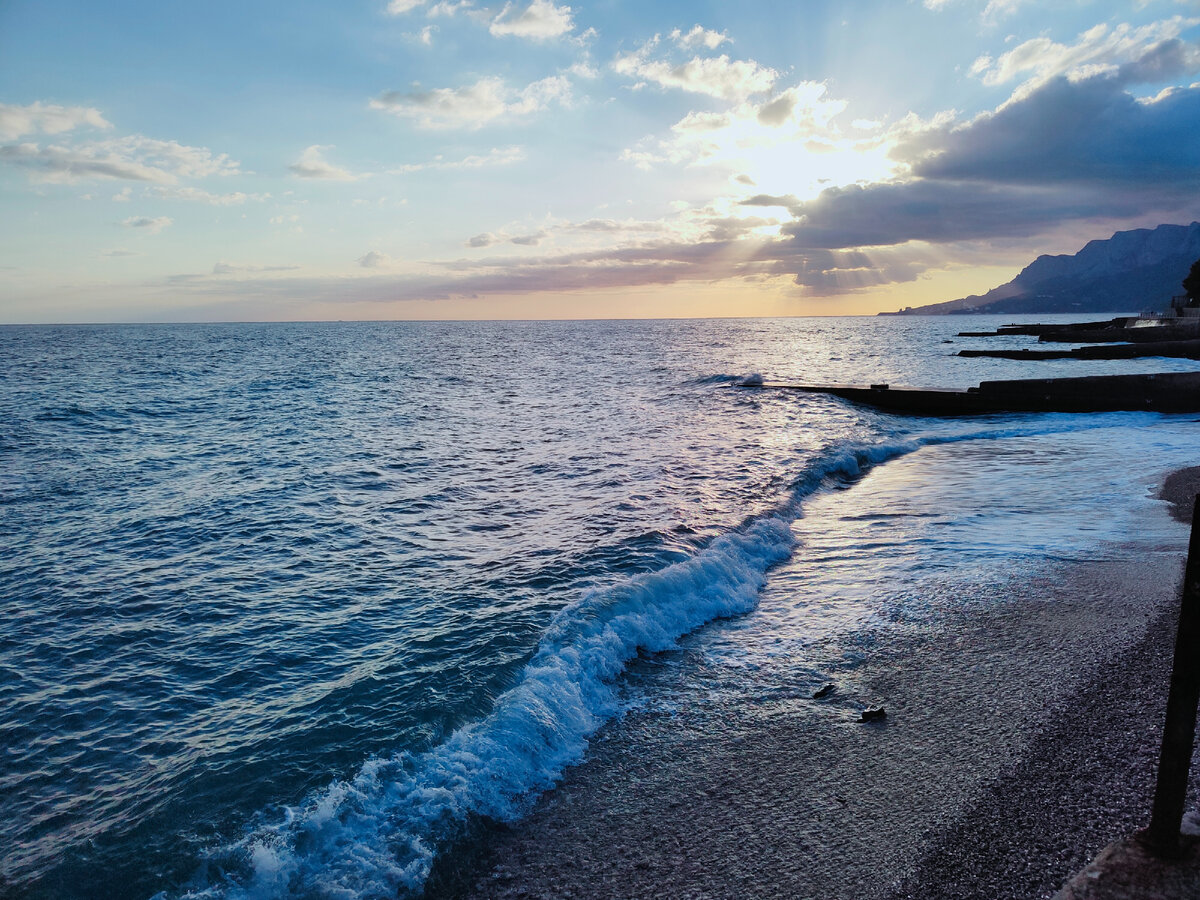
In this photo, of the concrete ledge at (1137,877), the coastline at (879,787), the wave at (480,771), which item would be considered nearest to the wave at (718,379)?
the wave at (480,771)

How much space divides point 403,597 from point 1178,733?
9122mm

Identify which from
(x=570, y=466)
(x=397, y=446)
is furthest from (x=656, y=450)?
(x=397, y=446)

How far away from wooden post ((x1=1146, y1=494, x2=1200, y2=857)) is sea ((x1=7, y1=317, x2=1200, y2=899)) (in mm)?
3784

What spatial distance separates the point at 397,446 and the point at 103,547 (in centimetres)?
1122

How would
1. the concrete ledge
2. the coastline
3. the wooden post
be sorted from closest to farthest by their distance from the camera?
the concrete ledge → the wooden post → the coastline

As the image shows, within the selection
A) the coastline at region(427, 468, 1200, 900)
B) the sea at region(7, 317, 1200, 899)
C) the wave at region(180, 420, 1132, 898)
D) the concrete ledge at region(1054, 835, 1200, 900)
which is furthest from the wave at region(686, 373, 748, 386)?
the concrete ledge at region(1054, 835, 1200, 900)

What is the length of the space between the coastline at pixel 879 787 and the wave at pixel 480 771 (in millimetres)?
323

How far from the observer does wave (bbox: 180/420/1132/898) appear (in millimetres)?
4945

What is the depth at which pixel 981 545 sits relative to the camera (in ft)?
38.5

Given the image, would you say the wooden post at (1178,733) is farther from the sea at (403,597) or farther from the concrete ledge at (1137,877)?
the sea at (403,597)

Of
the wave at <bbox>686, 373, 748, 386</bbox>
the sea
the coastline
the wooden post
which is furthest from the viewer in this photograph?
the wave at <bbox>686, 373, 748, 386</bbox>

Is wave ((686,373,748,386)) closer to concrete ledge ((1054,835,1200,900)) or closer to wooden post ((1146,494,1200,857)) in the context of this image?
wooden post ((1146,494,1200,857))

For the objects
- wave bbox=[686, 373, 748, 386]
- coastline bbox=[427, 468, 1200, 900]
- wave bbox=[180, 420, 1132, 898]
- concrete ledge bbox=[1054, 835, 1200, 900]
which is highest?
wave bbox=[686, 373, 748, 386]

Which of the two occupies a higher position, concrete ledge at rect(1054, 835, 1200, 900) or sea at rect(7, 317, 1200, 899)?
concrete ledge at rect(1054, 835, 1200, 900)
